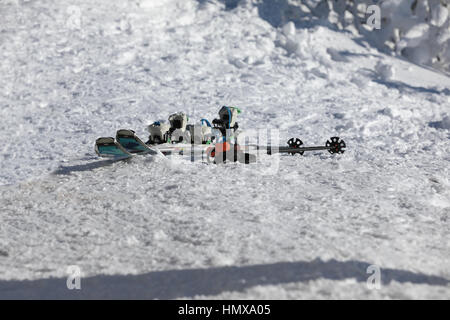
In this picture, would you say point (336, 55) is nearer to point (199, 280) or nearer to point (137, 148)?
point (137, 148)

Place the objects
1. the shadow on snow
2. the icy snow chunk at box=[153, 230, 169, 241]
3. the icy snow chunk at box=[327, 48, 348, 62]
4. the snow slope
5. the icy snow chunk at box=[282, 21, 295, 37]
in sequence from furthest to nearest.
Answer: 1. the icy snow chunk at box=[282, 21, 295, 37]
2. the icy snow chunk at box=[327, 48, 348, 62]
3. the icy snow chunk at box=[153, 230, 169, 241]
4. the snow slope
5. the shadow on snow

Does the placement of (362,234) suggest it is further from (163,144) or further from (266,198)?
(163,144)

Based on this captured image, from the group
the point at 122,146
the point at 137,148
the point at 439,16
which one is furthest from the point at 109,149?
the point at 439,16

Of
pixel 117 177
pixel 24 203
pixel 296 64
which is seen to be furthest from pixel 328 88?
pixel 24 203

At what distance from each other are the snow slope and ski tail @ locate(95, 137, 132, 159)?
0.49ft

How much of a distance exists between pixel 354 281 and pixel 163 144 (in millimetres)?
2772

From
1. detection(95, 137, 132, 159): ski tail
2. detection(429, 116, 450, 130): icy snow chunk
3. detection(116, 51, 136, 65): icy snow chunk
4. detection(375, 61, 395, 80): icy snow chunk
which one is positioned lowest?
detection(95, 137, 132, 159): ski tail


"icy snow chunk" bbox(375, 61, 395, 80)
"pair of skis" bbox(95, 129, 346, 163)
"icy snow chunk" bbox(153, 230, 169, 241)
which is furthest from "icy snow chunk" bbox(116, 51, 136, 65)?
"icy snow chunk" bbox(153, 230, 169, 241)

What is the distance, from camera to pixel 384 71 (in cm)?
862

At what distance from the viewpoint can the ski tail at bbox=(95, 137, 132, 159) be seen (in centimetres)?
473

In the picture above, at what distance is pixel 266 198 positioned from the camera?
4.08 meters

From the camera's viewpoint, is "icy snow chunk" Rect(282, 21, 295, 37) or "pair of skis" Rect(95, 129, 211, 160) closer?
"pair of skis" Rect(95, 129, 211, 160)

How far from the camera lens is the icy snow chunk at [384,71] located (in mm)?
8539

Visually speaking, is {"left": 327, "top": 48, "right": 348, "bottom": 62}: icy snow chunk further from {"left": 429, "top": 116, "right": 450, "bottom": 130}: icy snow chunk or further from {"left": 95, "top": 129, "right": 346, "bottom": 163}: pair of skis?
{"left": 95, "top": 129, "right": 346, "bottom": 163}: pair of skis
